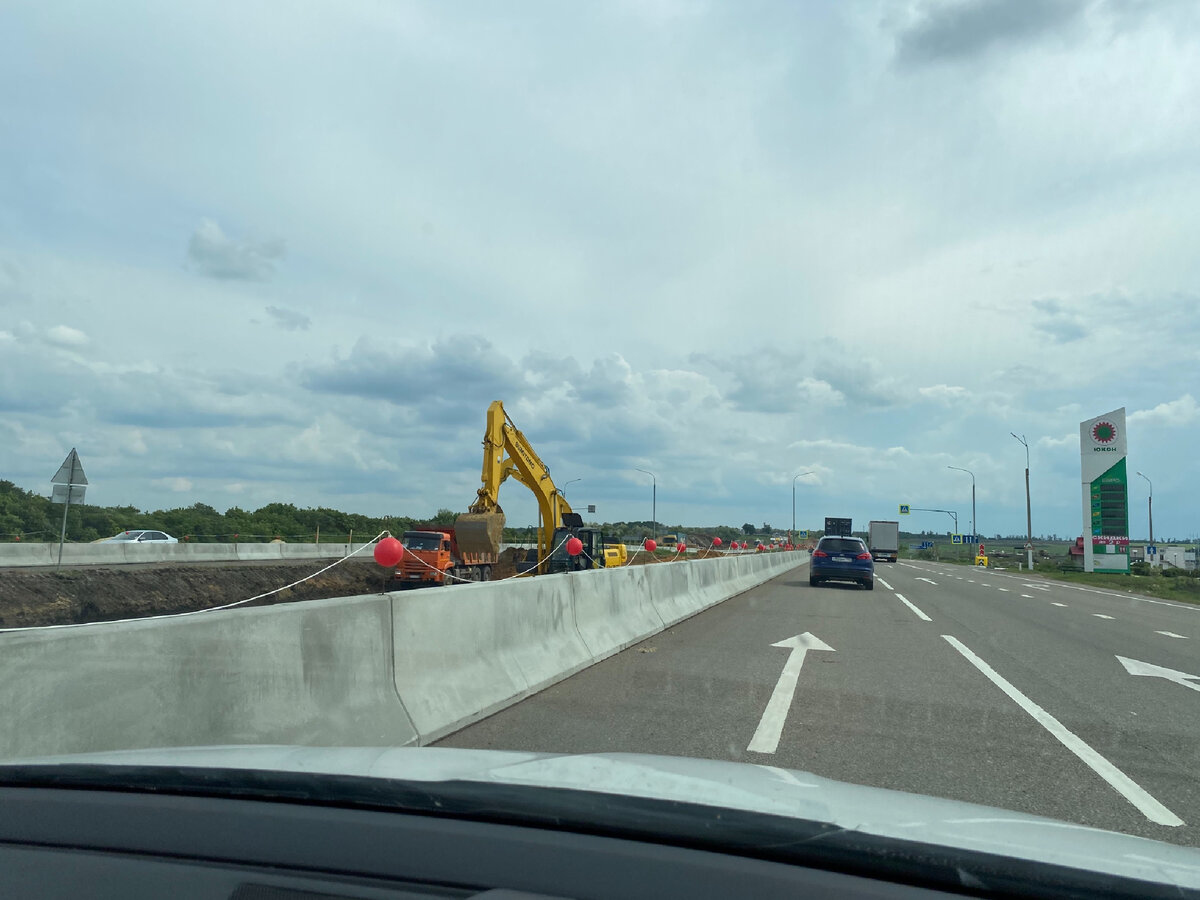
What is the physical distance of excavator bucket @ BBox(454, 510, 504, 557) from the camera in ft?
71.7

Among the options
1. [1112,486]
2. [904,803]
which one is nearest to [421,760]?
[904,803]

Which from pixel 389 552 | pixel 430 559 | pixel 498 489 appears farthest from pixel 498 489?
pixel 389 552

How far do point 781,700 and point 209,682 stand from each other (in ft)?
17.0

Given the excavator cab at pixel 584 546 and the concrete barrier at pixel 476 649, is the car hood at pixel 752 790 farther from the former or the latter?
the excavator cab at pixel 584 546

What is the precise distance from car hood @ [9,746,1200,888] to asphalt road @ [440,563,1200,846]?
273cm

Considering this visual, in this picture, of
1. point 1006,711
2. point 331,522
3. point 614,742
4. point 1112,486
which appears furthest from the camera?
point 331,522

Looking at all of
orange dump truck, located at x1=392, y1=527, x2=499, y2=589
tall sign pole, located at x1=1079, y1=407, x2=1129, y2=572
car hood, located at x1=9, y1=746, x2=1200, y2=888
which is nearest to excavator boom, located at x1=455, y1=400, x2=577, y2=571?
orange dump truck, located at x1=392, y1=527, x2=499, y2=589

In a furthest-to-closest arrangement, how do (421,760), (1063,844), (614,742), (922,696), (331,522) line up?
1. (331,522)
2. (922,696)
3. (614,742)
4. (421,760)
5. (1063,844)

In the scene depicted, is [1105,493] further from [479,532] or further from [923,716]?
[923,716]

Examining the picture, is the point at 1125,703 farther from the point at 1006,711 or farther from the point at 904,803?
the point at 904,803

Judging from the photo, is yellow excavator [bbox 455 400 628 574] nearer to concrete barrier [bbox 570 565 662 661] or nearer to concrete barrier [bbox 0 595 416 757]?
concrete barrier [bbox 570 565 662 661]

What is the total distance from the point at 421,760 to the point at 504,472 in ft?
73.1

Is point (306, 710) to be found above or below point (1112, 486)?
below

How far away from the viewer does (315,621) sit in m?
5.16
